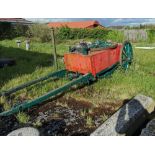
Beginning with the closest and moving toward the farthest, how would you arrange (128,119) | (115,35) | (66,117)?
(128,119) < (66,117) < (115,35)

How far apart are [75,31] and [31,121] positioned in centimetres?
2389

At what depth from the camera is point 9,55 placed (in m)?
14.9

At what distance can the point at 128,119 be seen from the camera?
516 centimetres

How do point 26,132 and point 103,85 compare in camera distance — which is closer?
point 26,132

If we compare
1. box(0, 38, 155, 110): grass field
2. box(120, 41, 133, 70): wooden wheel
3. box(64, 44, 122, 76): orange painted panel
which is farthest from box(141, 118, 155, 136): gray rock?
box(120, 41, 133, 70): wooden wheel

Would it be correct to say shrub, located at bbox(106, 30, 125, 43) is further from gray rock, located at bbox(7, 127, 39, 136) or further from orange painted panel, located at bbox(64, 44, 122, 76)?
gray rock, located at bbox(7, 127, 39, 136)

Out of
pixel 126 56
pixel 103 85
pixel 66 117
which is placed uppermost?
pixel 126 56

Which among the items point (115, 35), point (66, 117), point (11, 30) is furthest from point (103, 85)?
point (11, 30)

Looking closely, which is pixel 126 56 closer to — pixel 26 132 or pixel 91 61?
pixel 91 61

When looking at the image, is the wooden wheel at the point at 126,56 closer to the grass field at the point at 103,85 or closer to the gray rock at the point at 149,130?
the grass field at the point at 103,85

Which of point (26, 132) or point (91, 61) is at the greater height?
point (91, 61)

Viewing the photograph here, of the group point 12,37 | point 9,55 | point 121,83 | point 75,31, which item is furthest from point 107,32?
point 121,83

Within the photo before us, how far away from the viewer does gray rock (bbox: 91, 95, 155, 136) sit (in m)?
4.85

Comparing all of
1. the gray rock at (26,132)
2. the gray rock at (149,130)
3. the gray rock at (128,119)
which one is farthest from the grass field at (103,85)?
the gray rock at (26,132)
